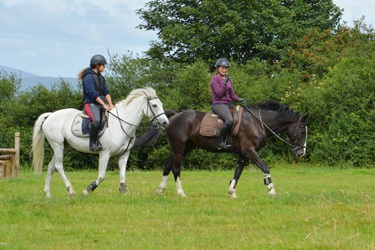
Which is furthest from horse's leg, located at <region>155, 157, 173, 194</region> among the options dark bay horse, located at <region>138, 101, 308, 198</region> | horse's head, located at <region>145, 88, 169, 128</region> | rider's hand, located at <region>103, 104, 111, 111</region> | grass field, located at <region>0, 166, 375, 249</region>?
rider's hand, located at <region>103, 104, 111, 111</region>

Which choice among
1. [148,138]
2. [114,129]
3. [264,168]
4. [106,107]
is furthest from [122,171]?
[264,168]

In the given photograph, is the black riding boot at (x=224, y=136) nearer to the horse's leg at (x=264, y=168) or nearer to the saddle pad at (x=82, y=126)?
the horse's leg at (x=264, y=168)

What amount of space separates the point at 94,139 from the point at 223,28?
99.2ft

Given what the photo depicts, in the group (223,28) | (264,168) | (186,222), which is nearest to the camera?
(186,222)

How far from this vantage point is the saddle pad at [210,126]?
1697cm

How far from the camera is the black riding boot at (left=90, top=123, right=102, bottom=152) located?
51.2 ft

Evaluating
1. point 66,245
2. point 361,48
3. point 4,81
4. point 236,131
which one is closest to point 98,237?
point 66,245

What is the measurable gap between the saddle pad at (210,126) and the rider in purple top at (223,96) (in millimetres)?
187

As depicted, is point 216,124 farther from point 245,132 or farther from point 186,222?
point 186,222

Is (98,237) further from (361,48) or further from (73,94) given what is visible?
(361,48)

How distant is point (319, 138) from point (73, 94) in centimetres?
1165

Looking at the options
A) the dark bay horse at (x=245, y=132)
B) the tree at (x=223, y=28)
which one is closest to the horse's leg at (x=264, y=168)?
the dark bay horse at (x=245, y=132)

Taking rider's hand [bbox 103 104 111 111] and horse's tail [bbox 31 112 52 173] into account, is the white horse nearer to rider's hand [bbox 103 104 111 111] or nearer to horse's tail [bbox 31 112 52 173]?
horse's tail [bbox 31 112 52 173]

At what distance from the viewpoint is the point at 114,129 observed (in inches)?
623
